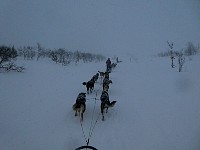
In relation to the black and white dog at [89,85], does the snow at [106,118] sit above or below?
below

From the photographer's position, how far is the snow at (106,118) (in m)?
7.26

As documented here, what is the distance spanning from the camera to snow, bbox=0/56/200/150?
23.8 feet

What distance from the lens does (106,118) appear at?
9.08m

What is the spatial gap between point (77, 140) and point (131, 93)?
6.52m

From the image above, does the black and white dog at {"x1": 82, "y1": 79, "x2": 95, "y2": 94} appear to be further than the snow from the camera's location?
Yes

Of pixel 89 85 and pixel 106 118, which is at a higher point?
pixel 89 85

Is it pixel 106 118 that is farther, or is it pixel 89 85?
pixel 89 85

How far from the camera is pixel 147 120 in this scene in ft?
29.5

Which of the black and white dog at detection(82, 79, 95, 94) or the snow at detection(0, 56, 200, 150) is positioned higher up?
the black and white dog at detection(82, 79, 95, 94)

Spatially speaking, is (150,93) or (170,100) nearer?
(170,100)

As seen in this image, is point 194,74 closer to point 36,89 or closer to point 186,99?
point 186,99

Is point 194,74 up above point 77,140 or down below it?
above

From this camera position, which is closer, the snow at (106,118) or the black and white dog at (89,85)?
the snow at (106,118)

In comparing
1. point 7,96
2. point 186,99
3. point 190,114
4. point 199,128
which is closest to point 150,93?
point 186,99
